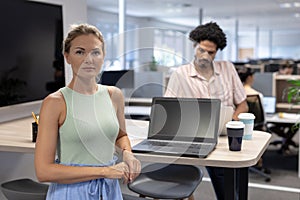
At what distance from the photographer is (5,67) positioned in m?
2.46

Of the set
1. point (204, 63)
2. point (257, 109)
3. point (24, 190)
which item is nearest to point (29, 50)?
point (24, 190)

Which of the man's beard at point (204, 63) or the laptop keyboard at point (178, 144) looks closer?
the laptop keyboard at point (178, 144)

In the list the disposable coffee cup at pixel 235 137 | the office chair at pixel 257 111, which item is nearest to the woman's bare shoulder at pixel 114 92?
the disposable coffee cup at pixel 235 137

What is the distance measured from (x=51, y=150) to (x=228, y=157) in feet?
2.29

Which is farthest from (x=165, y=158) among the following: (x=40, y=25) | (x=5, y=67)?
(x=40, y=25)

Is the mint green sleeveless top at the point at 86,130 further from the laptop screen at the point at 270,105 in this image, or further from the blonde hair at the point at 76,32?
the laptop screen at the point at 270,105

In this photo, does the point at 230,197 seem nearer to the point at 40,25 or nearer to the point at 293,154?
the point at 40,25

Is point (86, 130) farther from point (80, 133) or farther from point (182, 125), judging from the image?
point (182, 125)

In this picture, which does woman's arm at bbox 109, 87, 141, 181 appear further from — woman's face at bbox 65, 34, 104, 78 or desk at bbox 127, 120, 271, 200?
woman's face at bbox 65, 34, 104, 78

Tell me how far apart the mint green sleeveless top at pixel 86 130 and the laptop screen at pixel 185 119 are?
1.39 feet

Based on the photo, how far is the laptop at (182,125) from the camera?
1791 millimetres

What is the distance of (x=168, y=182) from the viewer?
7.43ft

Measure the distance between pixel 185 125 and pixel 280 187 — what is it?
2455mm

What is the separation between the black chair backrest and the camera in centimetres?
408
